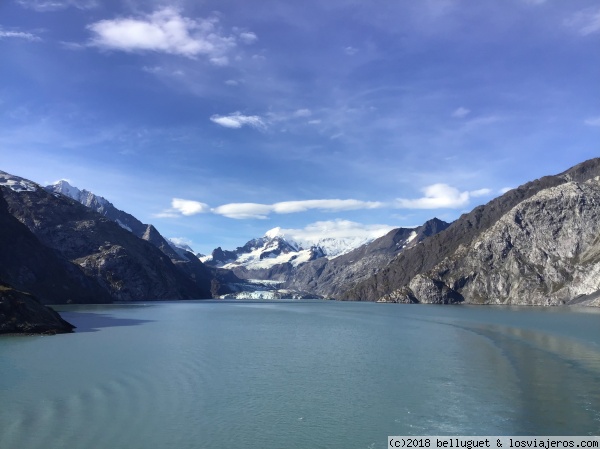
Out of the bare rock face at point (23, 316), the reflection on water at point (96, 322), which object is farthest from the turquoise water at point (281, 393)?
the reflection on water at point (96, 322)

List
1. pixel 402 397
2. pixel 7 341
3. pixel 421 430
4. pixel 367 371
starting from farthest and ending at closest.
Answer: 1. pixel 7 341
2. pixel 367 371
3. pixel 402 397
4. pixel 421 430

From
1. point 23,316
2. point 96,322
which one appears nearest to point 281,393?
point 23,316

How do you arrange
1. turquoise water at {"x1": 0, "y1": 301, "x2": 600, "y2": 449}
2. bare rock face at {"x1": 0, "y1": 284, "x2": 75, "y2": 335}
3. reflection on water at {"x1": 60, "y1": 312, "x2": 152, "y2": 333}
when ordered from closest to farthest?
turquoise water at {"x1": 0, "y1": 301, "x2": 600, "y2": 449}
bare rock face at {"x1": 0, "y1": 284, "x2": 75, "y2": 335}
reflection on water at {"x1": 60, "y1": 312, "x2": 152, "y2": 333}

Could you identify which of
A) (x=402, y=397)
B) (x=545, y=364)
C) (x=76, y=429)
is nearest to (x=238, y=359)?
(x=402, y=397)

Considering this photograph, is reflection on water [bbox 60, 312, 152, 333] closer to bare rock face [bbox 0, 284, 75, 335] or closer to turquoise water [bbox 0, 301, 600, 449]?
bare rock face [bbox 0, 284, 75, 335]

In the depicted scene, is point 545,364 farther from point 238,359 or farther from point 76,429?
point 76,429

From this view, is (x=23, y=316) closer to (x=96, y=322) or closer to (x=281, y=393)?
(x=96, y=322)

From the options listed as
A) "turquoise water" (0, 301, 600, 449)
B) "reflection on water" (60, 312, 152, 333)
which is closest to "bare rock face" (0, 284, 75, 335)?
"reflection on water" (60, 312, 152, 333)
